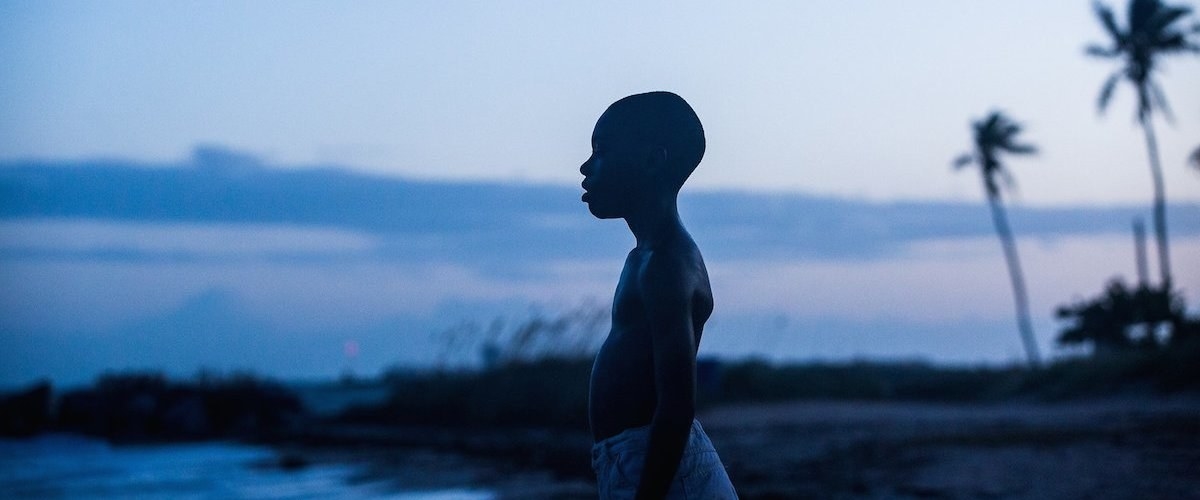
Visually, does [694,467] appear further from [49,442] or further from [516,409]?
[49,442]

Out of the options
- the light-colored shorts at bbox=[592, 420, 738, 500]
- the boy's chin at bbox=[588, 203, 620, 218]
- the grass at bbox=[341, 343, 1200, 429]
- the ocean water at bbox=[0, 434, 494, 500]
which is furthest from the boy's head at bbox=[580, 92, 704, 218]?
the grass at bbox=[341, 343, 1200, 429]

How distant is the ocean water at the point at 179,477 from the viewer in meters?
12.2

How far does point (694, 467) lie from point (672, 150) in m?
0.71

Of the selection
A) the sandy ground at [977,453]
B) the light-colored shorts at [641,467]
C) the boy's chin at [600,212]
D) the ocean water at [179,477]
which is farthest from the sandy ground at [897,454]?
the boy's chin at [600,212]

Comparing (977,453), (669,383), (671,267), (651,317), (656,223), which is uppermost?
(656,223)

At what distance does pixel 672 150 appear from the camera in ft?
8.80

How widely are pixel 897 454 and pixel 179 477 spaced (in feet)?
28.4

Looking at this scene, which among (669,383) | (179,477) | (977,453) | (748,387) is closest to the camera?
(669,383)

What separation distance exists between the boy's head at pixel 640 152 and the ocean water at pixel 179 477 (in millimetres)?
8340

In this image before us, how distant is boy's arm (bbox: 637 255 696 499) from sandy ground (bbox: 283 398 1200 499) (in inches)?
261

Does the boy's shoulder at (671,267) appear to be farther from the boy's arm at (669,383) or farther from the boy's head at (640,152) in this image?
the boy's head at (640,152)

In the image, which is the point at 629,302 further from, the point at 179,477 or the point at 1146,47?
the point at 1146,47

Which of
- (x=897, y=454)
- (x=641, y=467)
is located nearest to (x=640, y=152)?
(x=641, y=467)

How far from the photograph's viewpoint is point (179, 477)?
14656mm
